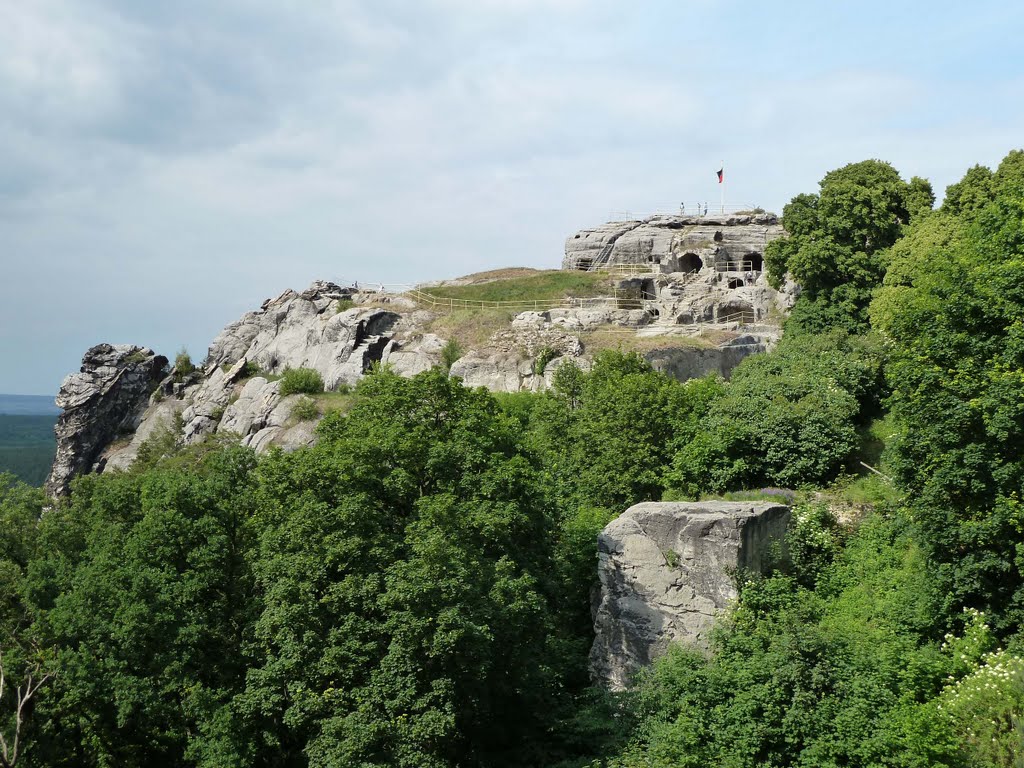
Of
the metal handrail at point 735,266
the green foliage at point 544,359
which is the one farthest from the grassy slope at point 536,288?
the green foliage at point 544,359

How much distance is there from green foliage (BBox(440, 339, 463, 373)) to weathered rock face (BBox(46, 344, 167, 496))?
1301 inches

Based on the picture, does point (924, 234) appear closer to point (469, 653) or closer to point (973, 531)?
point (973, 531)

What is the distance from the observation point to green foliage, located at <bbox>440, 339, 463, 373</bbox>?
55.2 m

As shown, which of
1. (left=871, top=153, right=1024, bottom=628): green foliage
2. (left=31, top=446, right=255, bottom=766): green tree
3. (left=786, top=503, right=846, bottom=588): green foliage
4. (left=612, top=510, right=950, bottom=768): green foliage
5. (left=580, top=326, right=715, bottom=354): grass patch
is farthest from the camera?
(left=580, top=326, right=715, bottom=354): grass patch

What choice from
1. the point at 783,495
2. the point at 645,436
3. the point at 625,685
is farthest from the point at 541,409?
the point at 625,685

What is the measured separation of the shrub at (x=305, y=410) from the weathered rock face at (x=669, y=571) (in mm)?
34548

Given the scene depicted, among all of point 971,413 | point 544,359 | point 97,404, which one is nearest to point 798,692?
point 971,413

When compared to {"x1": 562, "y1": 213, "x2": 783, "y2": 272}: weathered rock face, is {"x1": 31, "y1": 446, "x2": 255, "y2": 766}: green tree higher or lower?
lower

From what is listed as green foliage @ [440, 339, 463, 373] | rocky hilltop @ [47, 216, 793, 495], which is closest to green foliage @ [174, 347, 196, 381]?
rocky hilltop @ [47, 216, 793, 495]

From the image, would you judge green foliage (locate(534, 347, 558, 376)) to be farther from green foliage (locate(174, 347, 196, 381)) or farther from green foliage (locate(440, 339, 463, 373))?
green foliage (locate(174, 347, 196, 381))

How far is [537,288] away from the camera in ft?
215

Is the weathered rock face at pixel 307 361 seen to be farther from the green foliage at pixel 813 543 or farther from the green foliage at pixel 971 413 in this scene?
the green foliage at pixel 971 413

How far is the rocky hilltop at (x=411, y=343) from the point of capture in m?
50.9

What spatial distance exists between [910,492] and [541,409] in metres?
19.5
